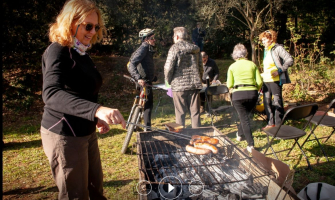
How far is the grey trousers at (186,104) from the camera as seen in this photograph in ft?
15.2

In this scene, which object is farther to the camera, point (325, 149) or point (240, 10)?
point (240, 10)

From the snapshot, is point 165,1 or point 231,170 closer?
point 231,170

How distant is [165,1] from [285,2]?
645cm

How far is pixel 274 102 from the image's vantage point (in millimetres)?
5121

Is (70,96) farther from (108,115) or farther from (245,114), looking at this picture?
(245,114)

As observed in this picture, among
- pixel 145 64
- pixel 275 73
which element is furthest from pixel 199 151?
pixel 275 73

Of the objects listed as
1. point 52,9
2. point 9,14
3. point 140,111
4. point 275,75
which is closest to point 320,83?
point 275,75

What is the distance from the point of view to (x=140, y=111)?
456cm

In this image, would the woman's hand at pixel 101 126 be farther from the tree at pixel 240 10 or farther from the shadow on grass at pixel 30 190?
the tree at pixel 240 10

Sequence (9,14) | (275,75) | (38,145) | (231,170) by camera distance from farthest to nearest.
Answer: (9,14) → (38,145) → (275,75) → (231,170)

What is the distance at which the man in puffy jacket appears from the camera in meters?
4.46

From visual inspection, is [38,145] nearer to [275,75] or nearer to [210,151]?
[210,151]

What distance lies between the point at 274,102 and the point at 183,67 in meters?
2.10

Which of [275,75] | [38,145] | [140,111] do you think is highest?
[275,75]
